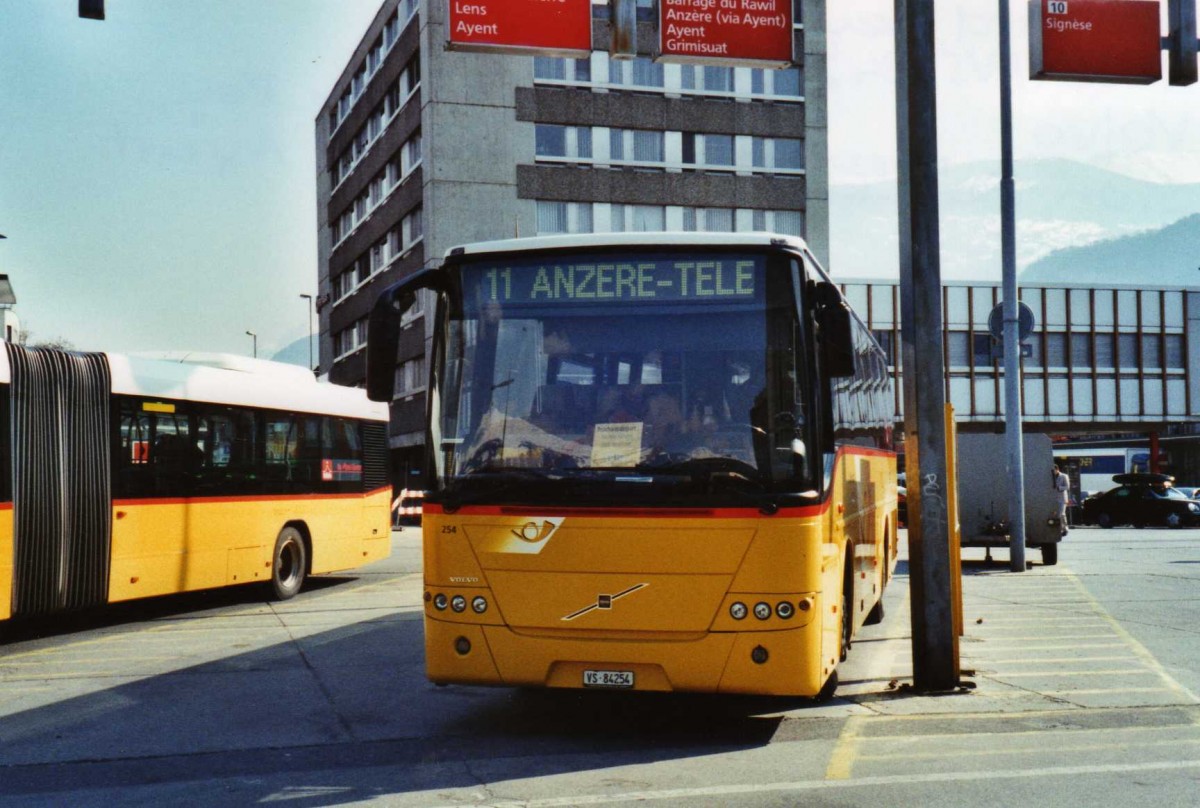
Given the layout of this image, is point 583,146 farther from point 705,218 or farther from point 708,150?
point 705,218

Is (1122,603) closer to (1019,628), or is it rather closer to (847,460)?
(1019,628)

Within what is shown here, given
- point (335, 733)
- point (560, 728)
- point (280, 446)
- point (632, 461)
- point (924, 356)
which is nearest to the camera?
point (632, 461)

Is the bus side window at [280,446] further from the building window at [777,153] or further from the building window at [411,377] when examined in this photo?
the building window at [777,153]

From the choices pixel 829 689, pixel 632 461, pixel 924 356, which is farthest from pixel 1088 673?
pixel 632 461

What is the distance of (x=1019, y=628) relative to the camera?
1314 centimetres

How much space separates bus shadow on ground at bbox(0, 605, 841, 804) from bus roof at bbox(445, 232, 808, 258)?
296 cm

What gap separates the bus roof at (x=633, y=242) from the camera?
305 inches

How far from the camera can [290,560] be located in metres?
16.8

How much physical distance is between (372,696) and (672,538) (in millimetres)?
3150

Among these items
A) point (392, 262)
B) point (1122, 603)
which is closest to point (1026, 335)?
point (1122, 603)

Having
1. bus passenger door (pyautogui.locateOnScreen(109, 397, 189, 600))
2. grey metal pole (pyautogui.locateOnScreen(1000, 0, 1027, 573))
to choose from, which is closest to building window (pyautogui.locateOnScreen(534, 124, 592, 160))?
grey metal pole (pyautogui.locateOnScreen(1000, 0, 1027, 573))

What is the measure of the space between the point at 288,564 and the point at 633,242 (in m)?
10.3

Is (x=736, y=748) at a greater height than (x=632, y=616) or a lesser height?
lesser

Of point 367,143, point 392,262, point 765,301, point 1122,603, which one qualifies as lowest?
point 1122,603
